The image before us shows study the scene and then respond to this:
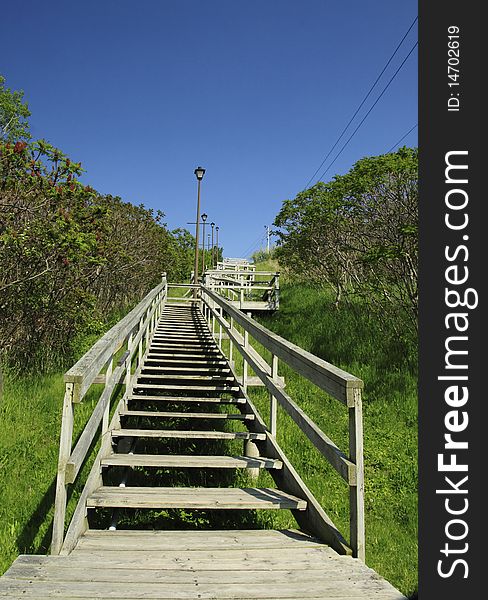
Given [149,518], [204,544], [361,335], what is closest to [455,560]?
[204,544]

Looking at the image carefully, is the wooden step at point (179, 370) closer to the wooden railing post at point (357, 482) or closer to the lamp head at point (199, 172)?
the wooden railing post at point (357, 482)

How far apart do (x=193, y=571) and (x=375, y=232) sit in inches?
349

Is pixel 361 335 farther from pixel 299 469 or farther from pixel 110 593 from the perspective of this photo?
pixel 110 593

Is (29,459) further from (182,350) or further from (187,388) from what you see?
(182,350)

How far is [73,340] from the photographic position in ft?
35.9

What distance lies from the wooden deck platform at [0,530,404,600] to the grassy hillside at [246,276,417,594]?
5.56 ft

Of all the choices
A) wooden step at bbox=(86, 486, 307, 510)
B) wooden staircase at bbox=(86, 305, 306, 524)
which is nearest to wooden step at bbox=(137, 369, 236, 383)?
wooden staircase at bbox=(86, 305, 306, 524)

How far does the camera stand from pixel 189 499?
11.4 ft

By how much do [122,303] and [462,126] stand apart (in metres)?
16.6

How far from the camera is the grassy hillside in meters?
4.86

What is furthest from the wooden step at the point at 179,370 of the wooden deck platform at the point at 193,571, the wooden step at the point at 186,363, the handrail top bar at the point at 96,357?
the wooden deck platform at the point at 193,571

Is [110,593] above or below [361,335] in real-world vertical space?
below

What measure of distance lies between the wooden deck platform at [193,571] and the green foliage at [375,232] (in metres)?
6.43

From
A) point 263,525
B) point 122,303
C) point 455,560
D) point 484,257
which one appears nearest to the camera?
point 455,560
